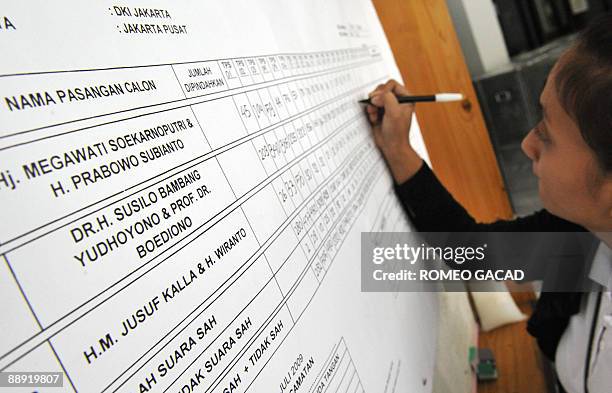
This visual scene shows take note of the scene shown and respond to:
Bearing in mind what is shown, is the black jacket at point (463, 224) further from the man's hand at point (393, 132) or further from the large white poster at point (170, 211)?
the large white poster at point (170, 211)

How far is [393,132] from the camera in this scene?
841 mm

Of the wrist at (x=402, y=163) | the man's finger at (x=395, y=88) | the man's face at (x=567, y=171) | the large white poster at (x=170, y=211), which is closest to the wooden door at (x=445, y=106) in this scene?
the man's finger at (x=395, y=88)

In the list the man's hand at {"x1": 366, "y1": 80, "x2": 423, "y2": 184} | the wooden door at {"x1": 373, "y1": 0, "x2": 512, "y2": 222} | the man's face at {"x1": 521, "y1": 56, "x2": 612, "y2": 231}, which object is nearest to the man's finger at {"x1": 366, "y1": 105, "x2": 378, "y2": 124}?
the man's hand at {"x1": 366, "y1": 80, "x2": 423, "y2": 184}

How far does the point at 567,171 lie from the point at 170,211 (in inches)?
22.9

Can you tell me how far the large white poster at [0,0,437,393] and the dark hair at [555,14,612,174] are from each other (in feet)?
1.12

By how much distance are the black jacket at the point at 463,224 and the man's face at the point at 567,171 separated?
0.66ft

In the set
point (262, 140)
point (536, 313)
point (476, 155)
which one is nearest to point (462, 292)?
point (536, 313)

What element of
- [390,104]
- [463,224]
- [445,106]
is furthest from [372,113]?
[445,106]

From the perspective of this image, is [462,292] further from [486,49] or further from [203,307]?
[486,49]

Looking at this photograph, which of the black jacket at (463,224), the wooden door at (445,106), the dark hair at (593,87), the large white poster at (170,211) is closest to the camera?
the large white poster at (170,211)

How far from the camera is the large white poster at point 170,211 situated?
0.20 metres

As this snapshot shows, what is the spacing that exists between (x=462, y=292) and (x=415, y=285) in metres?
0.37

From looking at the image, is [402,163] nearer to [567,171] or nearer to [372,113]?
[372,113]

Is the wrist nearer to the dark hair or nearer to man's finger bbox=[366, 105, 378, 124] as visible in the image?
man's finger bbox=[366, 105, 378, 124]
